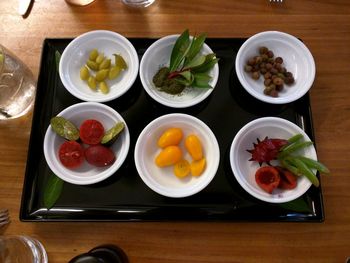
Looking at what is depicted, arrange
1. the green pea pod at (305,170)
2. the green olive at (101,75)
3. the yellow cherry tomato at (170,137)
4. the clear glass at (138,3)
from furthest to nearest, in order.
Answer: the clear glass at (138,3) < the green olive at (101,75) < the yellow cherry tomato at (170,137) < the green pea pod at (305,170)

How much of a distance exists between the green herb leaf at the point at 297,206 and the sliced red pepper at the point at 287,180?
5 cm

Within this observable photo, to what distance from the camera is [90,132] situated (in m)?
1.13

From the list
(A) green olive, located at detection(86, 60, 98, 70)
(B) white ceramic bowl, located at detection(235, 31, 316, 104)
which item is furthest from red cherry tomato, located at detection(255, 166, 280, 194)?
(A) green olive, located at detection(86, 60, 98, 70)

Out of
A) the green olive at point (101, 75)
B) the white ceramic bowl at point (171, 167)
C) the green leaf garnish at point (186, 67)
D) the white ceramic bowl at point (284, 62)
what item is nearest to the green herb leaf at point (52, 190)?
the white ceramic bowl at point (171, 167)

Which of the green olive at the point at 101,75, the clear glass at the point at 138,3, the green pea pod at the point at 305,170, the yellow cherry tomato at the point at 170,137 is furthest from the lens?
the clear glass at the point at 138,3

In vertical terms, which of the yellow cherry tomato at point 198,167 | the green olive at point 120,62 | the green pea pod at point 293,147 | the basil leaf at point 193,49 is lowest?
the yellow cherry tomato at point 198,167

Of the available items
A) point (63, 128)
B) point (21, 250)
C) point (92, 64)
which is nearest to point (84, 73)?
point (92, 64)

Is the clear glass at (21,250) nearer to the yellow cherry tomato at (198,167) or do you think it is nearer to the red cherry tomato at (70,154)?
the red cherry tomato at (70,154)

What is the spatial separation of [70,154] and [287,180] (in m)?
0.71

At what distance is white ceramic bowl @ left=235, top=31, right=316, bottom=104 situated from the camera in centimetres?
121

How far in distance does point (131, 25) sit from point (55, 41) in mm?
305

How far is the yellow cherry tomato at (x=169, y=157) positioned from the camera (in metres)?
1.12

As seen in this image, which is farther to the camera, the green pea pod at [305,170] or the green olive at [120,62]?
the green olive at [120,62]

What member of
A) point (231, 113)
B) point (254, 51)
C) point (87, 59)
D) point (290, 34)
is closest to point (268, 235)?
point (231, 113)
